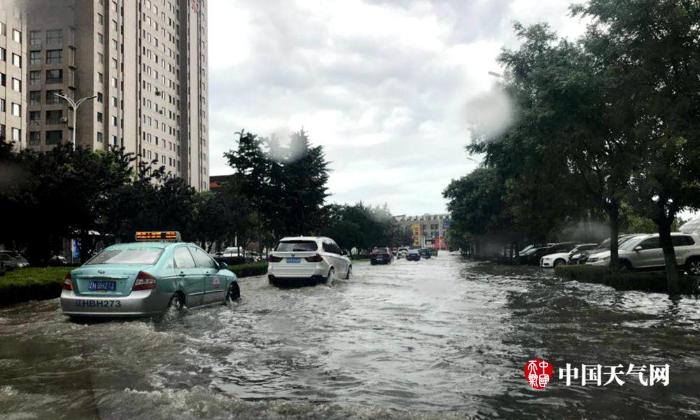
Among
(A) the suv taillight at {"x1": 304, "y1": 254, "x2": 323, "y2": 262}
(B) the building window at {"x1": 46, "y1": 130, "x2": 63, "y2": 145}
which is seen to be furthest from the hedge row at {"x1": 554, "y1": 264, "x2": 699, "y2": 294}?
(B) the building window at {"x1": 46, "y1": 130, "x2": 63, "y2": 145}

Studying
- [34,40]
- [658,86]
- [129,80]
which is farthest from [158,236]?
[129,80]

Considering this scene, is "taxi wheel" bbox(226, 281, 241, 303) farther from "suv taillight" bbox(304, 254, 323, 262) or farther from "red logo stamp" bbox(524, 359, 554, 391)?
"red logo stamp" bbox(524, 359, 554, 391)

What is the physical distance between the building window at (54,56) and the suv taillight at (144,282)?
70.6 metres

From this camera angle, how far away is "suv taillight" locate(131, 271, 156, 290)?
9.02 meters

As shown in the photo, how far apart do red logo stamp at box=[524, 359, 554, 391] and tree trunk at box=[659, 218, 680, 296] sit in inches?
426

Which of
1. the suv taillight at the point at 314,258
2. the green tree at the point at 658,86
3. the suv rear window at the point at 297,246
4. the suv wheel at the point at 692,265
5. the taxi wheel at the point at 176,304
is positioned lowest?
the suv wheel at the point at 692,265

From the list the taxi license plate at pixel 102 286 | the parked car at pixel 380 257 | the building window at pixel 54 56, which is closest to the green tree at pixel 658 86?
the taxi license plate at pixel 102 286

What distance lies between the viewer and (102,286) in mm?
9039

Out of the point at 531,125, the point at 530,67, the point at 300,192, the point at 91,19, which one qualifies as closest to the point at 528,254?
the point at 300,192

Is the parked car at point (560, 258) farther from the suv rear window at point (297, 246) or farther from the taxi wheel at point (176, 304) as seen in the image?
the taxi wheel at point (176, 304)

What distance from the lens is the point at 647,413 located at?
4.53 meters

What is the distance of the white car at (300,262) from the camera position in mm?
17516

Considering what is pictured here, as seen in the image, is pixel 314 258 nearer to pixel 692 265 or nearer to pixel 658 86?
pixel 658 86

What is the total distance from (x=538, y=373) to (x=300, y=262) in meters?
12.2
